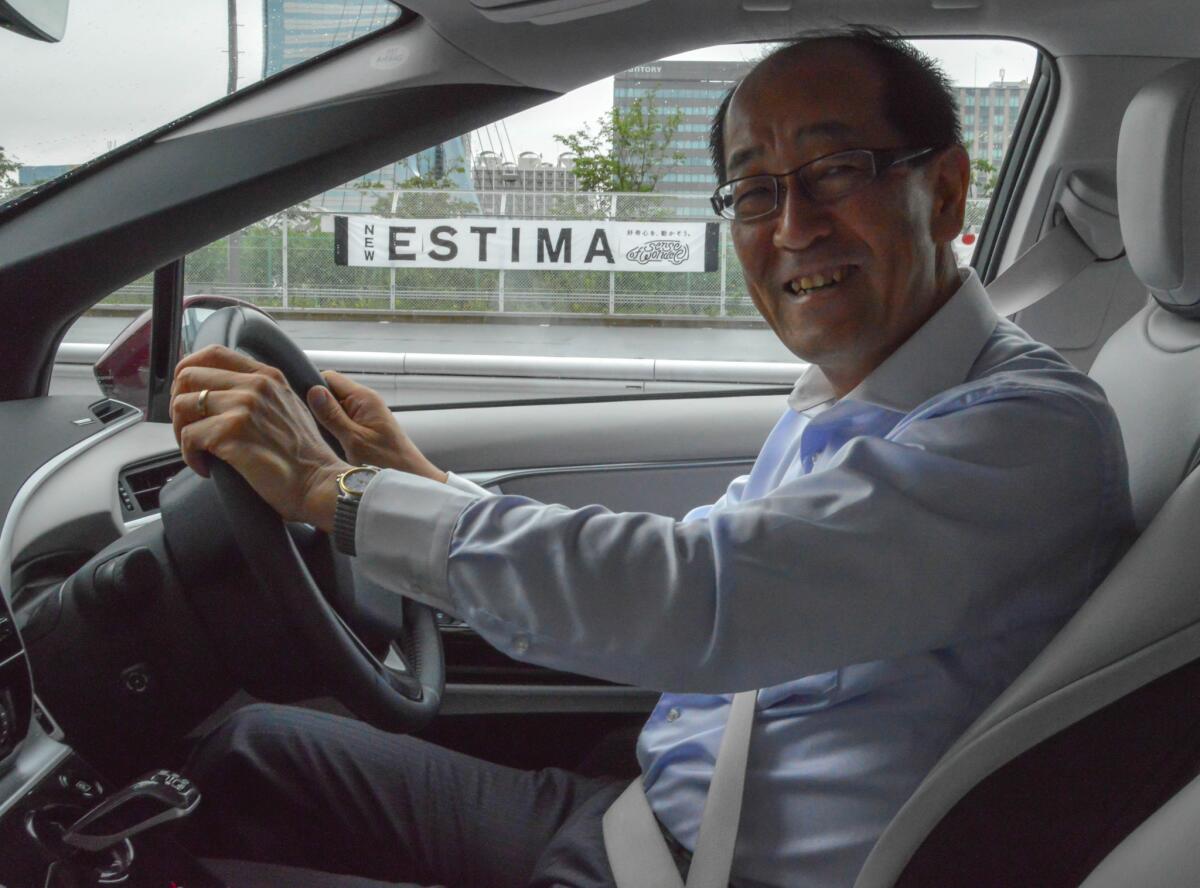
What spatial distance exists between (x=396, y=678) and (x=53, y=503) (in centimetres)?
50

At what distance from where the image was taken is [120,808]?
3.37 ft

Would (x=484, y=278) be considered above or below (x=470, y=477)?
above

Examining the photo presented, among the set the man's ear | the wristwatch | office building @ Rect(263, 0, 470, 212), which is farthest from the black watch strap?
office building @ Rect(263, 0, 470, 212)

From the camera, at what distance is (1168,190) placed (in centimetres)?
112

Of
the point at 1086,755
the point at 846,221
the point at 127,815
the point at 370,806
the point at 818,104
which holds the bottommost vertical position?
the point at 370,806

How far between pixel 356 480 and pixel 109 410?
832mm

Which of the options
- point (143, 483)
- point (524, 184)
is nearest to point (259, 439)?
point (143, 483)

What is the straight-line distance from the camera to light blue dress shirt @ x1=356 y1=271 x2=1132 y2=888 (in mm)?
822

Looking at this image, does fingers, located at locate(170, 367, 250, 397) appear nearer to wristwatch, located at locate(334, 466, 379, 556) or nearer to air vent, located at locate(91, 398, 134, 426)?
wristwatch, located at locate(334, 466, 379, 556)

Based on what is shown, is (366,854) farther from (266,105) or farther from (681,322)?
(681,322)

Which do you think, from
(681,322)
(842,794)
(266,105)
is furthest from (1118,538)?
(681,322)

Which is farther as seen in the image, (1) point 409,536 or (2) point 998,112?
(2) point 998,112

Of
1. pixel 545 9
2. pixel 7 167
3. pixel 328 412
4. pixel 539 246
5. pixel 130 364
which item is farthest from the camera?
pixel 539 246

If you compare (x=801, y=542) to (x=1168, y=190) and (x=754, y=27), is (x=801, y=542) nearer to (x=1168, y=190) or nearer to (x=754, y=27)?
(x=1168, y=190)
